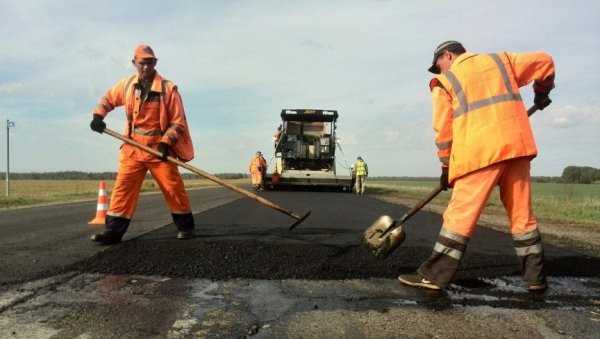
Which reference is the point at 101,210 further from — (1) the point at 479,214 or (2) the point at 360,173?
(2) the point at 360,173

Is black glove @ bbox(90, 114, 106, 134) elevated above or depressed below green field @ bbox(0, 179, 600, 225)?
above

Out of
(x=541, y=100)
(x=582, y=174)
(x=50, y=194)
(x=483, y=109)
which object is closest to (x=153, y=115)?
(x=483, y=109)

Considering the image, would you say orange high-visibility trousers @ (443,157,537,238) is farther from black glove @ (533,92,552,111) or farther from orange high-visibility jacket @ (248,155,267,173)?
orange high-visibility jacket @ (248,155,267,173)

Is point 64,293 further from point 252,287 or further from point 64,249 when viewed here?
point 64,249

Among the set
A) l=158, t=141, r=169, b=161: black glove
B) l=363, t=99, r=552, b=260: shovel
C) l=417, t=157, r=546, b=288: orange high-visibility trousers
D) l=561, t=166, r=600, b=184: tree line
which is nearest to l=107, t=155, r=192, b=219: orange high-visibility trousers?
l=158, t=141, r=169, b=161: black glove

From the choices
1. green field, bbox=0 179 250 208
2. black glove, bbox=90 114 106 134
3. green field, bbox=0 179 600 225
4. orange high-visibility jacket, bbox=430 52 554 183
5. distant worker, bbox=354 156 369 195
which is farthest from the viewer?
distant worker, bbox=354 156 369 195

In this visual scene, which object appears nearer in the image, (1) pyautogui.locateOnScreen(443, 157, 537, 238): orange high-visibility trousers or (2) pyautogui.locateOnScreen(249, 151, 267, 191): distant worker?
(1) pyautogui.locateOnScreen(443, 157, 537, 238): orange high-visibility trousers

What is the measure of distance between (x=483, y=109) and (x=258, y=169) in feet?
61.1

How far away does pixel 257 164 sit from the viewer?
22.0 metres

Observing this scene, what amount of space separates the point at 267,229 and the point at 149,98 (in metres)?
2.34

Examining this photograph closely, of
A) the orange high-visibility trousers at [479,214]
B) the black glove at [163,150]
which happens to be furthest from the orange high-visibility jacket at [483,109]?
the black glove at [163,150]

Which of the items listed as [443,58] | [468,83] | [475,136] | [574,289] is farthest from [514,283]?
[443,58]

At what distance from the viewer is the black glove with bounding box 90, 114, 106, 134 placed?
5.10m

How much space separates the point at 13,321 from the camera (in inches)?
94.3
